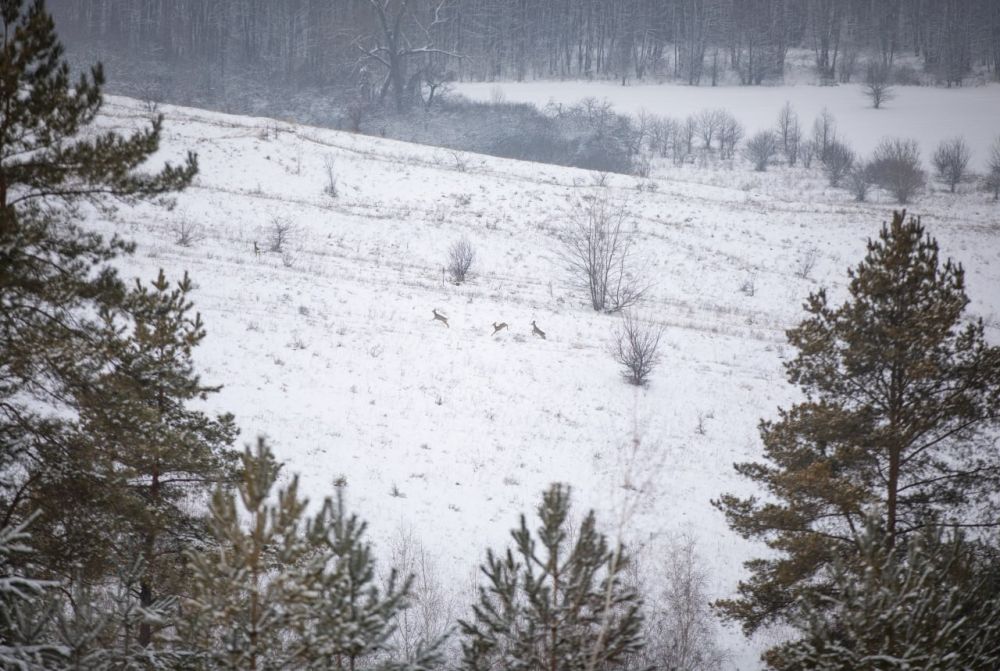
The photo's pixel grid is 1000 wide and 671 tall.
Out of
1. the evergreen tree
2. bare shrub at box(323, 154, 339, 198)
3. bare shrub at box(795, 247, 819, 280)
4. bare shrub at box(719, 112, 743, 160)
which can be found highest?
bare shrub at box(719, 112, 743, 160)

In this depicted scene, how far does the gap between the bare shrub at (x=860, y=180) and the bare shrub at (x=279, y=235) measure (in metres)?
42.1

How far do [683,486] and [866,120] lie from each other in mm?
65255

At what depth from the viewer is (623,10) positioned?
89.9 metres

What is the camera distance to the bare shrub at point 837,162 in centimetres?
4853

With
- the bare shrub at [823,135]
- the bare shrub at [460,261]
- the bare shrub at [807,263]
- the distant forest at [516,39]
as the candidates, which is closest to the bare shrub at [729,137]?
the bare shrub at [823,135]

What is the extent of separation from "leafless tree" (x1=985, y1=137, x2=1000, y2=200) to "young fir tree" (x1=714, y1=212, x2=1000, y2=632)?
49.5 m

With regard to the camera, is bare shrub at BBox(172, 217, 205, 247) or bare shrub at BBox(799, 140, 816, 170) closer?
bare shrub at BBox(172, 217, 205, 247)

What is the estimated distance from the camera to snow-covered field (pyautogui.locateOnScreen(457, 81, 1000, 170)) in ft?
186

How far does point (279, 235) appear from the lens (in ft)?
83.1

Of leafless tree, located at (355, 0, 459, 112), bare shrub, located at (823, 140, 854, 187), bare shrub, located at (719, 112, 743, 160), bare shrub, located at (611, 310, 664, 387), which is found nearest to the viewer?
bare shrub, located at (611, 310, 664, 387)

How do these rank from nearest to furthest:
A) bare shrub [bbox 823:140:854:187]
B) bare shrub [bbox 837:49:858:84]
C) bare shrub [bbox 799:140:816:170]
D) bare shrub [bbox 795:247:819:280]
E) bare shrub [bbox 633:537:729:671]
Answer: bare shrub [bbox 633:537:729:671] → bare shrub [bbox 795:247:819:280] → bare shrub [bbox 823:140:854:187] → bare shrub [bbox 799:140:816:170] → bare shrub [bbox 837:49:858:84]

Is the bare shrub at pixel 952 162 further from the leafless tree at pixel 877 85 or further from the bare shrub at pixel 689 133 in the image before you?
the bare shrub at pixel 689 133

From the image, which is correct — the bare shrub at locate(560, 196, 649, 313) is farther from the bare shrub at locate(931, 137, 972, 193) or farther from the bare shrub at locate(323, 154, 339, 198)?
the bare shrub at locate(931, 137, 972, 193)

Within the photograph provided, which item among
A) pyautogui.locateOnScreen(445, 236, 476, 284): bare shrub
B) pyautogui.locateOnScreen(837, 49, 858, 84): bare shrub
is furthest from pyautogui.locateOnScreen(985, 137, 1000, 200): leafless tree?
pyautogui.locateOnScreen(445, 236, 476, 284): bare shrub
